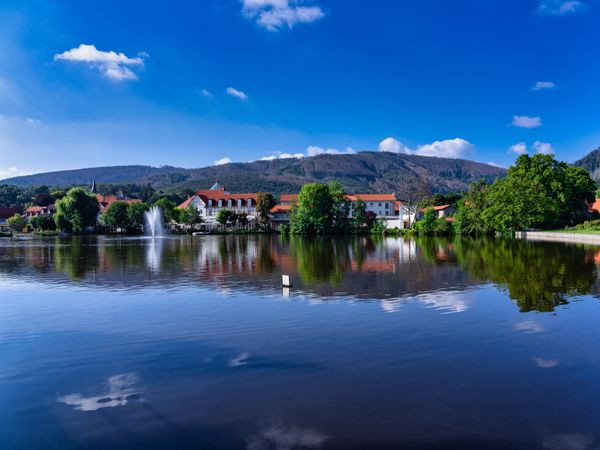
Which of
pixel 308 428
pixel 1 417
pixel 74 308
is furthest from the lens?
pixel 74 308

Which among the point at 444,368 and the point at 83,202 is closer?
the point at 444,368

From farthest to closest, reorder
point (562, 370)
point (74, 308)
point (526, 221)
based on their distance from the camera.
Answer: point (526, 221) < point (74, 308) < point (562, 370)

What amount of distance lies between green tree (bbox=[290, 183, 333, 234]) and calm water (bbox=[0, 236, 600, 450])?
74.4 meters

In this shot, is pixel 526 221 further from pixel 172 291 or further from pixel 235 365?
pixel 235 365

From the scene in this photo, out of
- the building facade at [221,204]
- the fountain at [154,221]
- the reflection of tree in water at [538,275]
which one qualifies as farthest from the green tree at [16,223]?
the reflection of tree in water at [538,275]

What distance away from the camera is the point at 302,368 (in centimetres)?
1040

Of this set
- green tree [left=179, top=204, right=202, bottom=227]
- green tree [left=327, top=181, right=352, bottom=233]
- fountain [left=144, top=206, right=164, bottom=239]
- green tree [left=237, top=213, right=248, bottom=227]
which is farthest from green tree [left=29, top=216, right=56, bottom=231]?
green tree [left=327, top=181, right=352, bottom=233]

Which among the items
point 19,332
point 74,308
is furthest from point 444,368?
point 74,308

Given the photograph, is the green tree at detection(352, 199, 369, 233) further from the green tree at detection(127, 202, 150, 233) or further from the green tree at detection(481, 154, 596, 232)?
the green tree at detection(127, 202, 150, 233)

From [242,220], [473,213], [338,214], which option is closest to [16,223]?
[242,220]

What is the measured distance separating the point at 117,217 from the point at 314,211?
169 ft

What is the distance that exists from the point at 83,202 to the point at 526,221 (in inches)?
3511

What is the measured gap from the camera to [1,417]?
813cm

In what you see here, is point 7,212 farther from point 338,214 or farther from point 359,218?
point 359,218
